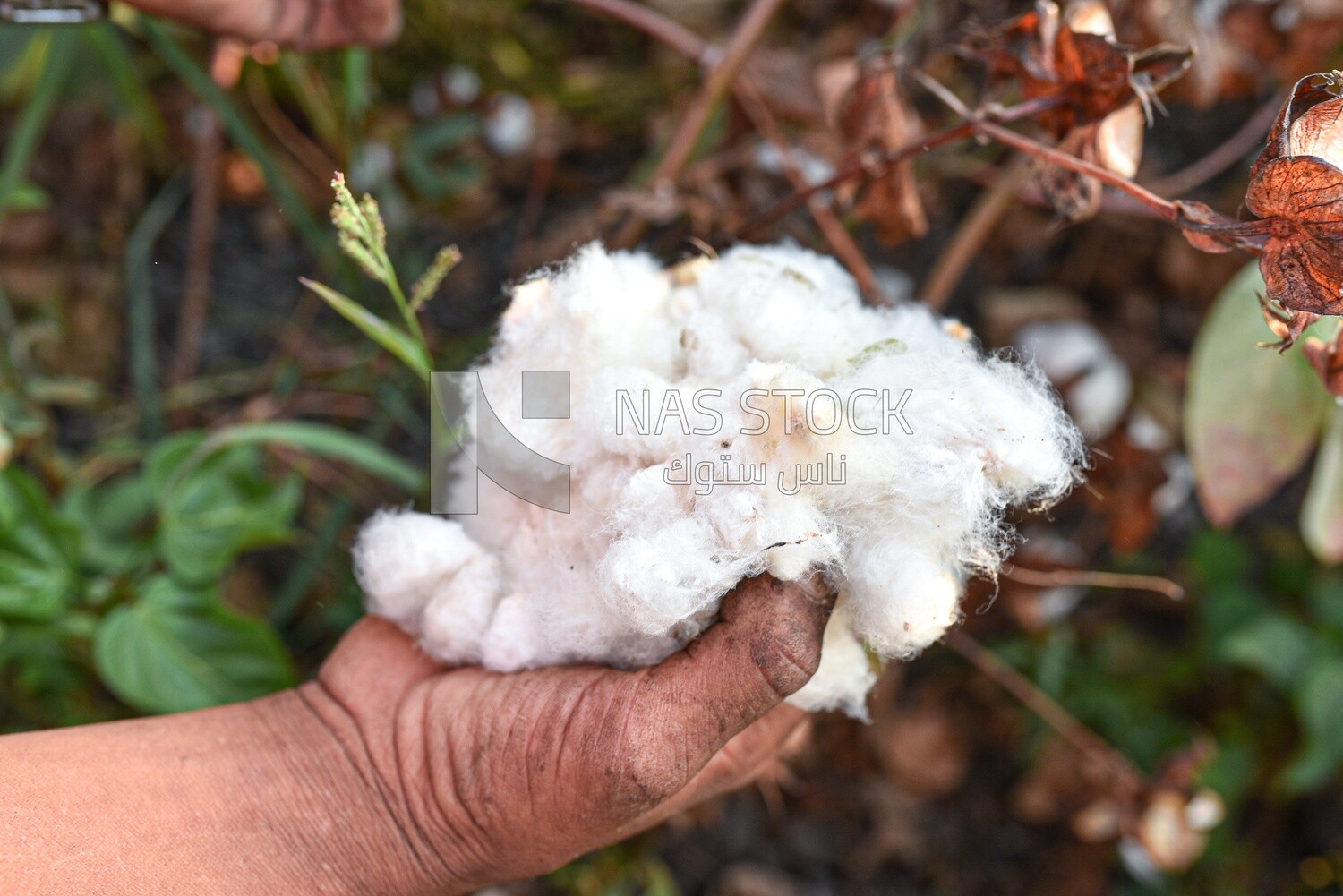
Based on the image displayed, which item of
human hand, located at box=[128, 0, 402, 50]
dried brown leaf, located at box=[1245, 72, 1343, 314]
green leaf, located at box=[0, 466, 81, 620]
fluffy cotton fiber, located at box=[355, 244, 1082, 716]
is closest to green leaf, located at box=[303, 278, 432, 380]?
fluffy cotton fiber, located at box=[355, 244, 1082, 716]

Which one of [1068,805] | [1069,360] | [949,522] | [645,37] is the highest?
[645,37]

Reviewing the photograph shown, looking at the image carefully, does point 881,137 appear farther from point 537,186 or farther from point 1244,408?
point 537,186

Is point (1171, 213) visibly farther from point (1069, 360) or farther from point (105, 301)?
point (105, 301)

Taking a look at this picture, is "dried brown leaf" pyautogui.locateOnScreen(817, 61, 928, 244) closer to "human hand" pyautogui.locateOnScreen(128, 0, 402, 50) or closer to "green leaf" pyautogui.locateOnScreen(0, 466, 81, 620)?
"human hand" pyautogui.locateOnScreen(128, 0, 402, 50)

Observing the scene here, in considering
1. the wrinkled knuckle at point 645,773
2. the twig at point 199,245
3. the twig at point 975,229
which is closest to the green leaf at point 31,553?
the twig at point 199,245

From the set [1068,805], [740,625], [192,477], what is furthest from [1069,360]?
[192,477]

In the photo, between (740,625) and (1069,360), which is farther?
(1069,360)

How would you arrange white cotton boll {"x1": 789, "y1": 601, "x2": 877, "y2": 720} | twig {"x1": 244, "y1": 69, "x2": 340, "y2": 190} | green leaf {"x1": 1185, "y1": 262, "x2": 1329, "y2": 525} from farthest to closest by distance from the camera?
twig {"x1": 244, "y1": 69, "x2": 340, "y2": 190} < green leaf {"x1": 1185, "y1": 262, "x2": 1329, "y2": 525} < white cotton boll {"x1": 789, "y1": 601, "x2": 877, "y2": 720}
